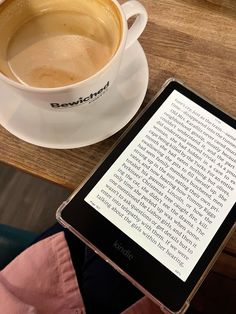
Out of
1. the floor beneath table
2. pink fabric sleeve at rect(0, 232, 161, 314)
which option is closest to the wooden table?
pink fabric sleeve at rect(0, 232, 161, 314)

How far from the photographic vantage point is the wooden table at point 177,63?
0.44 meters

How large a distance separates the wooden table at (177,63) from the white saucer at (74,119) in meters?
0.02

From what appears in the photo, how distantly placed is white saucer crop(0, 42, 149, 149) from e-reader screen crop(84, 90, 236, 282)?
29mm

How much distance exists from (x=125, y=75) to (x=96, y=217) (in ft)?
0.54

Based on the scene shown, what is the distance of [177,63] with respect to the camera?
1.58ft

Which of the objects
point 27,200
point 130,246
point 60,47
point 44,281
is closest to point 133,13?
point 60,47

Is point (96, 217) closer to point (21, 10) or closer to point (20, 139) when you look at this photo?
point (20, 139)

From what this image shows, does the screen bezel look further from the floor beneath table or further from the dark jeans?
the floor beneath table

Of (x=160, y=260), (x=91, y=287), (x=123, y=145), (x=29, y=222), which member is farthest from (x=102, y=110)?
(x=29, y=222)

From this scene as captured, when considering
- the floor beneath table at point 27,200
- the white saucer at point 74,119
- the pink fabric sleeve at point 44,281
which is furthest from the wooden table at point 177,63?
the floor beneath table at point 27,200

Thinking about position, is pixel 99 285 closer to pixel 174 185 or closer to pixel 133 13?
pixel 174 185

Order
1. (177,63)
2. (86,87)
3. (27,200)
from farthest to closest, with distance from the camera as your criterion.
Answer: (27,200), (177,63), (86,87)

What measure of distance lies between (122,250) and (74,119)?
0.15 meters

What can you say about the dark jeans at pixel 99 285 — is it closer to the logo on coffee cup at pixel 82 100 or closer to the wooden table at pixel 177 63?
the wooden table at pixel 177 63
